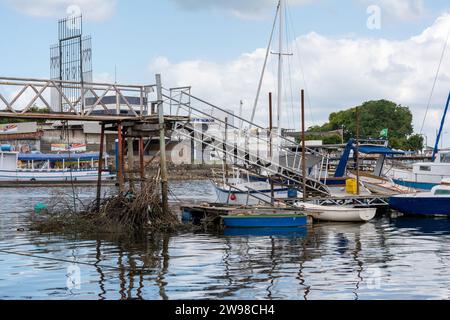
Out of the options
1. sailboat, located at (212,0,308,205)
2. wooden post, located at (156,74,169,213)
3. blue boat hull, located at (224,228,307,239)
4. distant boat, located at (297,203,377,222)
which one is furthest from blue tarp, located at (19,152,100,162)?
blue boat hull, located at (224,228,307,239)

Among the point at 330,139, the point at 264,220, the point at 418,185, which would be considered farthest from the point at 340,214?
the point at 330,139

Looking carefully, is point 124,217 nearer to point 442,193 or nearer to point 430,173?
point 442,193

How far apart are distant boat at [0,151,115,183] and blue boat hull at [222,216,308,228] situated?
180 ft

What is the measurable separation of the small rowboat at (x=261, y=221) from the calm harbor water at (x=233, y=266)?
0.58m

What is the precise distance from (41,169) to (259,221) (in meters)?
61.6

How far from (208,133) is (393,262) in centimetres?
1492

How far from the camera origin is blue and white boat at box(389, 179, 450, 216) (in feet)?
134

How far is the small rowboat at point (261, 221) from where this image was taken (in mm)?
32719

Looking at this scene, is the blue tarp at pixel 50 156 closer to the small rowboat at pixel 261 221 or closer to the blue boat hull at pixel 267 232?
the small rowboat at pixel 261 221

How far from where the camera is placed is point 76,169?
91250 mm

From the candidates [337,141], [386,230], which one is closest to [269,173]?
[386,230]

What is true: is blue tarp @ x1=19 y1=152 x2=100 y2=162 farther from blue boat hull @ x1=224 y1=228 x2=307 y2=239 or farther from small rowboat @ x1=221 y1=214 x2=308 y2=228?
blue boat hull @ x1=224 y1=228 x2=307 y2=239

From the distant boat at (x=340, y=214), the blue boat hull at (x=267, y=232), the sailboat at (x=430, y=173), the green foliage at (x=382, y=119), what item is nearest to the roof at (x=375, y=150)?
the sailboat at (x=430, y=173)
